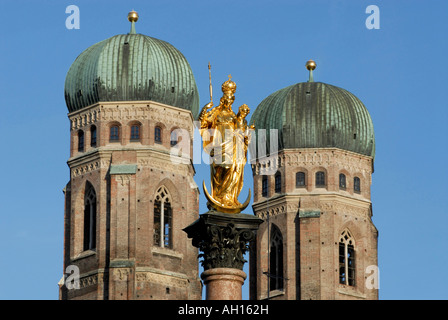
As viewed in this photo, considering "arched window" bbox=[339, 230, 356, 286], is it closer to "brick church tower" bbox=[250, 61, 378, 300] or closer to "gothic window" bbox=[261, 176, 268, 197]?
"brick church tower" bbox=[250, 61, 378, 300]

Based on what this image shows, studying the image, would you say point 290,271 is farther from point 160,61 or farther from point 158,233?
point 160,61

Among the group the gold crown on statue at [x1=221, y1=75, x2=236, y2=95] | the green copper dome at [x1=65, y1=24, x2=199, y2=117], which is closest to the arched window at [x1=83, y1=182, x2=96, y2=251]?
the green copper dome at [x1=65, y1=24, x2=199, y2=117]

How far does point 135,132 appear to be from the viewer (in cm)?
8800

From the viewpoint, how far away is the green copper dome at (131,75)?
88188 mm

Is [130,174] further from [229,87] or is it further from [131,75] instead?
[229,87]

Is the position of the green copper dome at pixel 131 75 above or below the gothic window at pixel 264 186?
above

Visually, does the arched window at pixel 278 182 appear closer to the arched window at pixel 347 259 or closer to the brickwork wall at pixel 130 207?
the arched window at pixel 347 259

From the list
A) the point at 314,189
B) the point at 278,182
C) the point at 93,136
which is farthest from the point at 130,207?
the point at 314,189

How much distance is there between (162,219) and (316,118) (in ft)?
34.3

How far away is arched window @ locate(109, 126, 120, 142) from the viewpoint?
88.0 m

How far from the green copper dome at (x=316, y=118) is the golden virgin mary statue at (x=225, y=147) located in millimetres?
42572

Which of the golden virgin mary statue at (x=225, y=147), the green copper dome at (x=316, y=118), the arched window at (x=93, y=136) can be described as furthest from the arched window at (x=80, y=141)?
the golden virgin mary statue at (x=225, y=147)

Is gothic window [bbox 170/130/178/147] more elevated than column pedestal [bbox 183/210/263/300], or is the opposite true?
gothic window [bbox 170/130/178/147]
